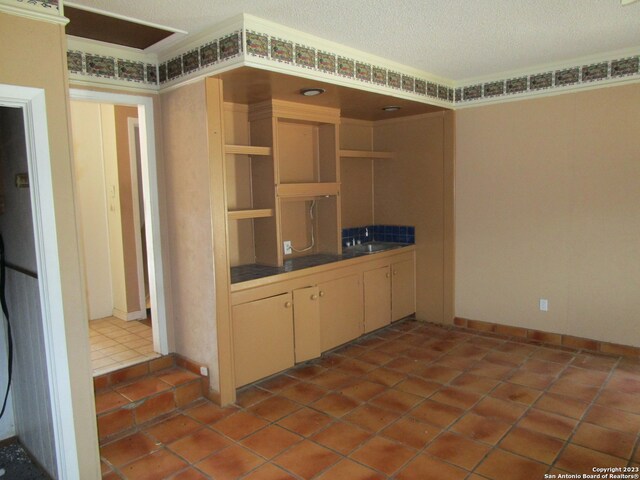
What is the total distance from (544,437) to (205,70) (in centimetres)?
302

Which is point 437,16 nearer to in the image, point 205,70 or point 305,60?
point 305,60

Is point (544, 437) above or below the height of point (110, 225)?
below

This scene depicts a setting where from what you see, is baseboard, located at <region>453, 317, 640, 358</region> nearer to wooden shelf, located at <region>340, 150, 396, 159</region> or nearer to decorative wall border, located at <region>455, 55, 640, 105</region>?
wooden shelf, located at <region>340, 150, 396, 159</region>

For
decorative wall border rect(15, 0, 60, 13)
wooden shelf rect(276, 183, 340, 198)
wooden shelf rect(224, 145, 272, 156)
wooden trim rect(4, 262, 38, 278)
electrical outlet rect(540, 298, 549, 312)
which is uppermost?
decorative wall border rect(15, 0, 60, 13)

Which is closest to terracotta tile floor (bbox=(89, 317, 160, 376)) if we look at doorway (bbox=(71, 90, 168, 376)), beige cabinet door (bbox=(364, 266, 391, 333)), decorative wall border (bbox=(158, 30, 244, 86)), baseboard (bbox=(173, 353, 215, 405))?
doorway (bbox=(71, 90, 168, 376))

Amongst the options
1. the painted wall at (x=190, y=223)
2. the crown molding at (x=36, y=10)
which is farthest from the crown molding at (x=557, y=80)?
the crown molding at (x=36, y=10)

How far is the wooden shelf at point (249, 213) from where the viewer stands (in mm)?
3426

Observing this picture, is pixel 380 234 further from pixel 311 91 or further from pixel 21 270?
pixel 21 270

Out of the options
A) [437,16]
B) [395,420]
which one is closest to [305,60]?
[437,16]

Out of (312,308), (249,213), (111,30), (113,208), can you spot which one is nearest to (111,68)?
(111,30)

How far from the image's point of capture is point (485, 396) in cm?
320

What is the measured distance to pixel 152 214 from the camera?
340 centimetres

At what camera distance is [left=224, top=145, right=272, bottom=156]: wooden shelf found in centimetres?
341

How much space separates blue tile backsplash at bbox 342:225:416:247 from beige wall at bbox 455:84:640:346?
56cm
